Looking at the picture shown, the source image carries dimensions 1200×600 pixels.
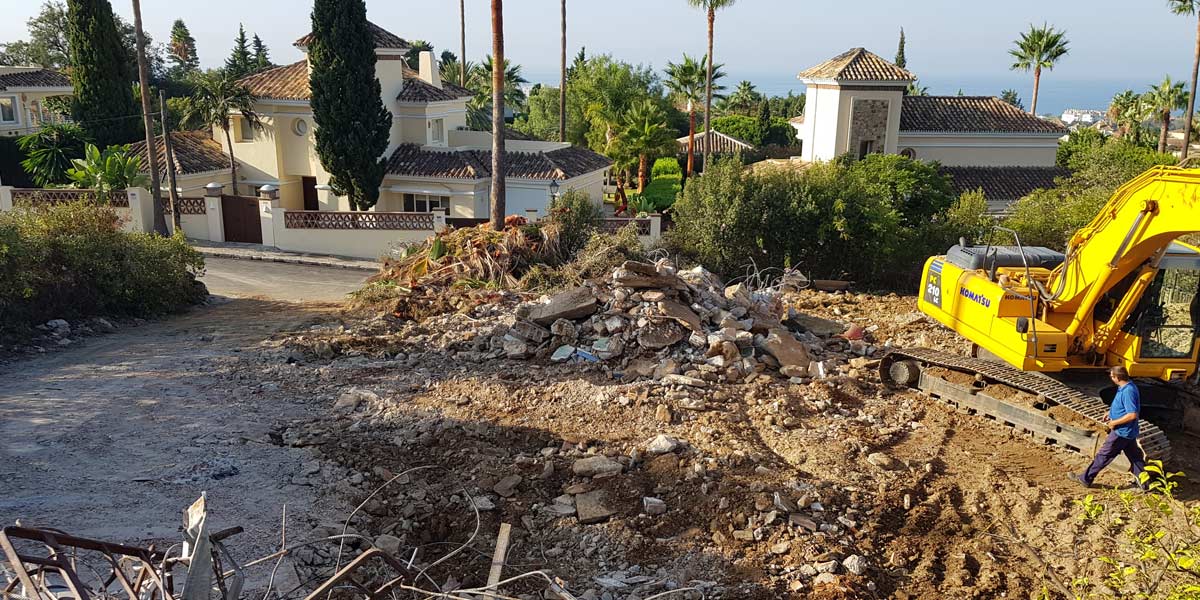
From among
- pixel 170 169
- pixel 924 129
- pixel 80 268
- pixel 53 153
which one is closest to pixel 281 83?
pixel 170 169

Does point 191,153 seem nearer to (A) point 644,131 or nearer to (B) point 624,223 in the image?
(B) point 624,223

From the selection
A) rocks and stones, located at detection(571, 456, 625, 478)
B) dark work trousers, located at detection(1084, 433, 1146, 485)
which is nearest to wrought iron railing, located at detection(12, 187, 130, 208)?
rocks and stones, located at detection(571, 456, 625, 478)

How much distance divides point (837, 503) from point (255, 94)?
88.9 feet

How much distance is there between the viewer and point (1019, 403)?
1027cm

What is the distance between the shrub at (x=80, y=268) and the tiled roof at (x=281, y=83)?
1423 cm

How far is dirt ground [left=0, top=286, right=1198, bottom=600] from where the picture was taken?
7.30 meters

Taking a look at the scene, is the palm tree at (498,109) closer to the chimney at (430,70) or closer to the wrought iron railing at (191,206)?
the wrought iron railing at (191,206)

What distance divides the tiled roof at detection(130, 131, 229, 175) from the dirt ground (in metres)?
18.0

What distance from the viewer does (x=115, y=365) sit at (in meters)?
11.9

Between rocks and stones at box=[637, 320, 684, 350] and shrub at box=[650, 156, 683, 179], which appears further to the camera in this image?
shrub at box=[650, 156, 683, 179]

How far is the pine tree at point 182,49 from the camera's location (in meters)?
65.6

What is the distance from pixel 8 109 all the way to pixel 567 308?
133 feet

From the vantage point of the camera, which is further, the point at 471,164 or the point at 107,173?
the point at 471,164

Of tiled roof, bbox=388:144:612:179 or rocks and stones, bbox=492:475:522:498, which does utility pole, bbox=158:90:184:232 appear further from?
rocks and stones, bbox=492:475:522:498
